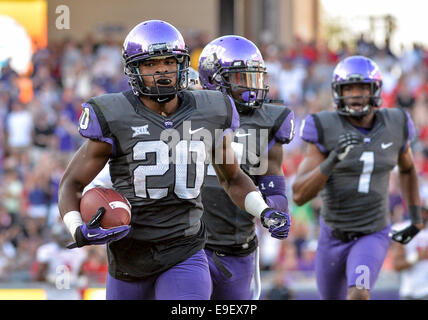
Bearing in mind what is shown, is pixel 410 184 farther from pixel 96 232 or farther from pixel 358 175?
pixel 96 232

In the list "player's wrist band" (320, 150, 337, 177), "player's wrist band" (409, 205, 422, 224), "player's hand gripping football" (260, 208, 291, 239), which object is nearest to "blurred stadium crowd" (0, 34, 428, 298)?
→ "player's wrist band" (409, 205, 422, 224)

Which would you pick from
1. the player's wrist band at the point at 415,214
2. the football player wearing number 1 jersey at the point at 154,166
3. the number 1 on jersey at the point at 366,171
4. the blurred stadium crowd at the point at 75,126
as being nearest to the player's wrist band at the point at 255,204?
the football player wearing number 1 jersey at the point at 154,166

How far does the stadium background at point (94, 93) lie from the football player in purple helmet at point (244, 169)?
3.74 feet

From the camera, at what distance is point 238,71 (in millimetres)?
4969

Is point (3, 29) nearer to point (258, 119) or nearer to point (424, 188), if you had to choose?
point (424, 188)

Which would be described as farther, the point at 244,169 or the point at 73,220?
the point at 244,169

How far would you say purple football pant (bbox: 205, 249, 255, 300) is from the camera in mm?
4902

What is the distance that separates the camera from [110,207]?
3797mm

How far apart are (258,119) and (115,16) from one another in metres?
11.0

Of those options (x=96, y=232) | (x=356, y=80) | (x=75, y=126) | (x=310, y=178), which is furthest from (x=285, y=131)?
(x=75, y=126)

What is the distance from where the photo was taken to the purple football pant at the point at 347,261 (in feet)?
17.8

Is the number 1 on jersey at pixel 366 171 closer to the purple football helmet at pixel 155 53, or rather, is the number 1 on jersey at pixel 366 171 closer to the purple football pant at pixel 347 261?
the purple football pant at pixel 347 261

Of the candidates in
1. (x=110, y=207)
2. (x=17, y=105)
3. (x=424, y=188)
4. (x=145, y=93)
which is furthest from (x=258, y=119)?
(x=17, y=105)

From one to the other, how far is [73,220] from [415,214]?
2981mm
